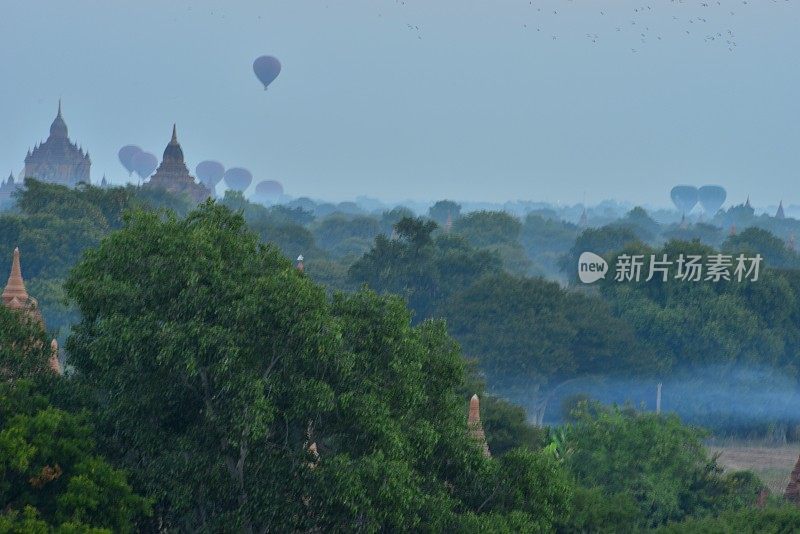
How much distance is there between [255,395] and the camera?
21062 millimetres

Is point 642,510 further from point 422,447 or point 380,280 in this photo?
point 380,280

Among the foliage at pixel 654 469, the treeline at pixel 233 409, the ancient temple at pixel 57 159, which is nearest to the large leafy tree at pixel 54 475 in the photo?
the treeline at pixel 233 409

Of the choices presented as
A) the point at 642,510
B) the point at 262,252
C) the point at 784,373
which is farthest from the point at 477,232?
the point at 262,252

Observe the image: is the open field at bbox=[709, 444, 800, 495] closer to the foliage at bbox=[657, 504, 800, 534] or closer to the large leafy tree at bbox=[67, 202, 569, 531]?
the foliage at bbox=[657, 504, 800, 534]

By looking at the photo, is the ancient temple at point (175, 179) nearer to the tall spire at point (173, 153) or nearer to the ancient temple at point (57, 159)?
the tall spire at point (173, 153)

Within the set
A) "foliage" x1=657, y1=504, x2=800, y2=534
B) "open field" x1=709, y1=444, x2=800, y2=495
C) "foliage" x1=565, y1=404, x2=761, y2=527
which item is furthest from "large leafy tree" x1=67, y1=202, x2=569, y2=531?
"open field" x1=709, y1=444, x2=800, y2=495

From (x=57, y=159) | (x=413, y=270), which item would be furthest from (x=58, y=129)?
(x=413, y=270)

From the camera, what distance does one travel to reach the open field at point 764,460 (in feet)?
187

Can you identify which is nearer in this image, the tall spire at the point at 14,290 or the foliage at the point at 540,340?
the tall spire at the point at 14,290

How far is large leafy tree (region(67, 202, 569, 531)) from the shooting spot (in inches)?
843

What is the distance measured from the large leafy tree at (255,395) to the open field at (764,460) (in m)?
33.8

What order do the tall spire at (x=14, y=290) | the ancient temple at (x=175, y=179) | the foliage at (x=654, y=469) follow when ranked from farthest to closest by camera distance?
the ancient temple at (x=175, y=179)
the foliage at (x=654, y=469)
the tall spire at (x=14, y=290)

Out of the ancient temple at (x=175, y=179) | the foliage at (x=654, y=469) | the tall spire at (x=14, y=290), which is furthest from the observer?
the ancient temple at (x=175, y=179)

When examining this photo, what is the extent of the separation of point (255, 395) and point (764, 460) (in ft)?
Answer: 147
